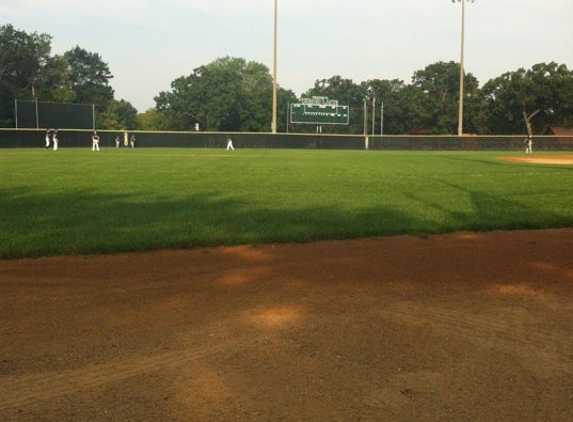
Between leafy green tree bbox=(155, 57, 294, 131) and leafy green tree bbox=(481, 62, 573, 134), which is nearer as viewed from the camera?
leafy green tree bbox=(481, 62, 573, 134)

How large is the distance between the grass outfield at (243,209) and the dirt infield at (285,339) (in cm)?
128

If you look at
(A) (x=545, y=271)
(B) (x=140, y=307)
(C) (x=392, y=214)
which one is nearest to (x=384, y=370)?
(B) (x=140, y=307)

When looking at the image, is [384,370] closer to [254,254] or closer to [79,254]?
[254,254]

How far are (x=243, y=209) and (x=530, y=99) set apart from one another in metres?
68.0

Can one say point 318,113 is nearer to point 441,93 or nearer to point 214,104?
point 214,104

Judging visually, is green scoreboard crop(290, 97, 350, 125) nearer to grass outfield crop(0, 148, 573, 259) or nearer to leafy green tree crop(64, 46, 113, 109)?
grass outfield crop(0, 148, 573, 259)

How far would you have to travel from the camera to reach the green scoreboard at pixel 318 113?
60125 mm

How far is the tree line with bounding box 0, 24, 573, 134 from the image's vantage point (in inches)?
2854

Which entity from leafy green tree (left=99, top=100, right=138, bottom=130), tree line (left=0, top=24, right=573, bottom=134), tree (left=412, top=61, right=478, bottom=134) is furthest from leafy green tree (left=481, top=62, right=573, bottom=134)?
leafy green tree (left=99, top=100, right=138, bottom=130)

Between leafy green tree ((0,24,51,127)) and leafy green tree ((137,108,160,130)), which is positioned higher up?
leafy green tree ((0,24,51,127))

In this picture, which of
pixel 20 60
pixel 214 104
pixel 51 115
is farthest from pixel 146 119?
pixel 51 115

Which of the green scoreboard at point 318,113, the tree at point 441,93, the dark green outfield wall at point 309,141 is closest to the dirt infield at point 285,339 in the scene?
the dark green outfield wall at point 309,141

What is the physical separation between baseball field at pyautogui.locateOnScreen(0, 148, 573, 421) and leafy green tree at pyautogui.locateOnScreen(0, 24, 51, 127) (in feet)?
243

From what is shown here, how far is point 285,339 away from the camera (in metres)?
4.04
